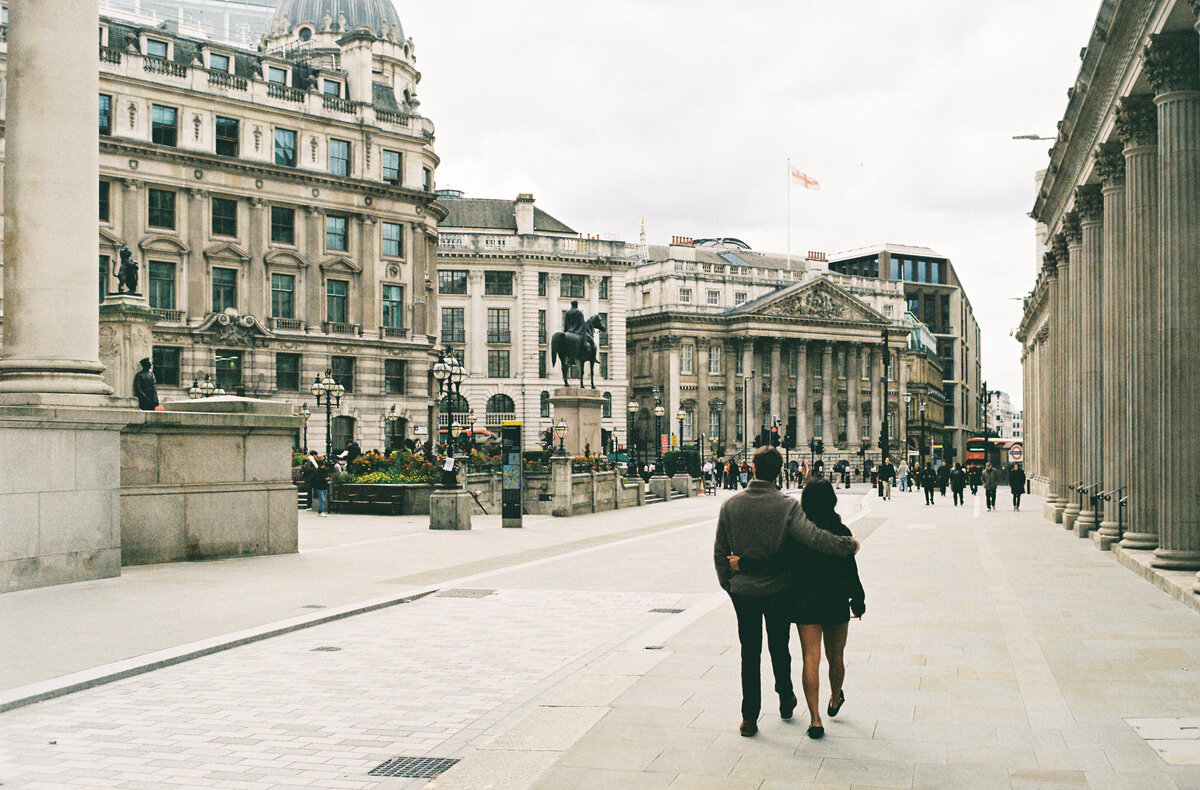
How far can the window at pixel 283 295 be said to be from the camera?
5859 cm

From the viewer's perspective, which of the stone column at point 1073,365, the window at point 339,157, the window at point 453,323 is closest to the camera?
the stone column at point 1073,365

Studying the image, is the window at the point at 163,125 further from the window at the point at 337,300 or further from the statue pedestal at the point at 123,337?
the statue pedestal at the point at 123,337

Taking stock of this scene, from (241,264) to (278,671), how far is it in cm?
5057

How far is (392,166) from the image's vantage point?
206 feet

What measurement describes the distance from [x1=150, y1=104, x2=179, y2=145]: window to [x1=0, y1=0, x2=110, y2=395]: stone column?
41860 mm


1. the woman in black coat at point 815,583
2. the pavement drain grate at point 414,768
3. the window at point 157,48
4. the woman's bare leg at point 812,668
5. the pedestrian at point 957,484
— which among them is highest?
the window at point 157,48

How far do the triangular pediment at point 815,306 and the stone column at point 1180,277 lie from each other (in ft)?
295

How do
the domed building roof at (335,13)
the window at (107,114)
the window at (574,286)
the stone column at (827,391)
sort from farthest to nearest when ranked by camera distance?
Result: the stone column at (827,391), the window at (574,286), the domed building roof at (335,13), the window at (107,114)

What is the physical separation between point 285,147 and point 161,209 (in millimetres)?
7328

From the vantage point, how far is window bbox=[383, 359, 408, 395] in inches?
2452

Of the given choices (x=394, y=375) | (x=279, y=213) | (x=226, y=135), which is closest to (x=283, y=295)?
(x=279, y=213)

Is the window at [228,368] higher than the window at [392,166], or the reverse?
the window at [392,166]

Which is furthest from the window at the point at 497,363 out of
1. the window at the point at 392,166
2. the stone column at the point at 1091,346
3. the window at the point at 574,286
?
the stone column at the point at 1091,346

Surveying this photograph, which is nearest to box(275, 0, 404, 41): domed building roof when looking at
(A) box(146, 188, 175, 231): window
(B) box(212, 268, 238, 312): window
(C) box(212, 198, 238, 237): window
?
(C) box(212, 198, 238, 237): window
